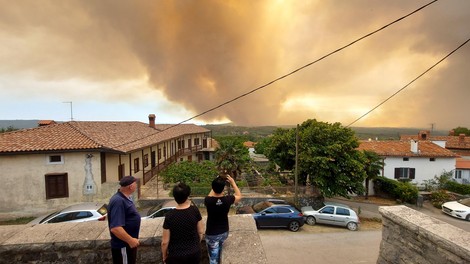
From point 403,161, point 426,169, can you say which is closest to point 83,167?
point 403,161

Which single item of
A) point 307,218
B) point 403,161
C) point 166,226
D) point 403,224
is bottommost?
point 307,218

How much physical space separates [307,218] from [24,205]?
17.9 metres

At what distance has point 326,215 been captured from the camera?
1505cm

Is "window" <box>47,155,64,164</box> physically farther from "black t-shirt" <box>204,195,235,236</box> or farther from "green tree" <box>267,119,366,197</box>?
"green tree" <box>267,119,366,197</box>

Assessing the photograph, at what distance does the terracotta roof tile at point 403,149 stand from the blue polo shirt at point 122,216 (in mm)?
27973

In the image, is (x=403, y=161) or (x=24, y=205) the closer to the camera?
(x=24, y=205)

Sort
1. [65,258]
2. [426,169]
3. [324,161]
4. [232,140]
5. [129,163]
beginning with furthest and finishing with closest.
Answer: [426,169] < [232,140] < [129,163] < [324,161] < [65,258]

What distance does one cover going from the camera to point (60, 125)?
62.7 feet

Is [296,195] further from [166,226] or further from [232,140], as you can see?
[166,226]

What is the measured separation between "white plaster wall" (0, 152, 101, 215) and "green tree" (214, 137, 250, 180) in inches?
393

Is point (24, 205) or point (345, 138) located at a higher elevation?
point (345, 138)

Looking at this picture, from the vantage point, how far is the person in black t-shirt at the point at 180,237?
112 inches

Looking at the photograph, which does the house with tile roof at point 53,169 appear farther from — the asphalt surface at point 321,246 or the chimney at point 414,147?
the chimney at point 414,147

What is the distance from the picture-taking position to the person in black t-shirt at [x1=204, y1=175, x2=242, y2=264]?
336 cm
